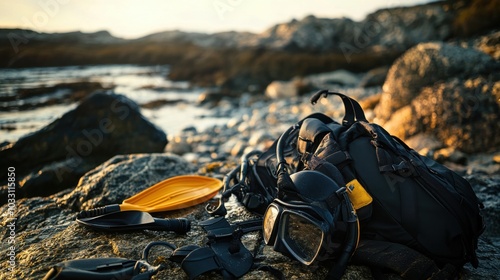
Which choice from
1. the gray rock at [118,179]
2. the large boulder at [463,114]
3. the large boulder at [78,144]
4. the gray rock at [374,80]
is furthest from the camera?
the gray rock at [374,80]

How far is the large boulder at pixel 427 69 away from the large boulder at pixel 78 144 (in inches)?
246

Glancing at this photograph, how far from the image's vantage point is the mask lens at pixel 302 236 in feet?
6.35

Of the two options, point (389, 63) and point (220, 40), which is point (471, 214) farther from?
point (220, 40)

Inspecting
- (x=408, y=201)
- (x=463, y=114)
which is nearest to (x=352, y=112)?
(x=408, y=201)

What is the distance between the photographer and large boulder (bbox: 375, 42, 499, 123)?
7645 millimetres

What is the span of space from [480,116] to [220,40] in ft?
242

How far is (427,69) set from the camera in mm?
8086

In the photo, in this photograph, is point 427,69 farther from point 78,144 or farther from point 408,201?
point 78,144

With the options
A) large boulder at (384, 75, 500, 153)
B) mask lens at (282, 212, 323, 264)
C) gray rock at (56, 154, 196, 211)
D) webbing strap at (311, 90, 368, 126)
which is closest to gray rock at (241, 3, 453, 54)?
large boulder at (384, 75, 500, 153)

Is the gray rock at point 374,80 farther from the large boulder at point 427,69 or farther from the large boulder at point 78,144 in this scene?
the large boulder at point 78,144

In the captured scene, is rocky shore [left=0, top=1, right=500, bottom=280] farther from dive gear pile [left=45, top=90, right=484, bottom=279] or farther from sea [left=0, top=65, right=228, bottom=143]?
sea [left=0, top=65, right=228, bottom=143]

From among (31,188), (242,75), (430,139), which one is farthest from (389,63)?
(31,188)

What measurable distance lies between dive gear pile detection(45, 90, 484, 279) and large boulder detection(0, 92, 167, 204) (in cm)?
364

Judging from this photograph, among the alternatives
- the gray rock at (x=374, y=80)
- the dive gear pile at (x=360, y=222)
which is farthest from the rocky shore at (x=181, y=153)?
the gray rock at (x=374, y=80)
